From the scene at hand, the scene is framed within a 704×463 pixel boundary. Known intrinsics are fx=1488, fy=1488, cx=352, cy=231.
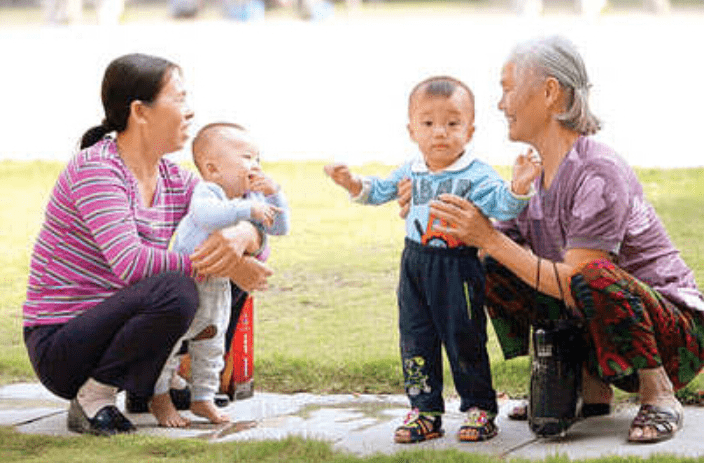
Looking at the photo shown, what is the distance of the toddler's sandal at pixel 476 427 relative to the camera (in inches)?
168

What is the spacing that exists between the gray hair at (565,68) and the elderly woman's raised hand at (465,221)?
0.42m

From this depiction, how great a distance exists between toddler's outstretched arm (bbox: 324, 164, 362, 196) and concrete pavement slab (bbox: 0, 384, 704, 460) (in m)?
0.73

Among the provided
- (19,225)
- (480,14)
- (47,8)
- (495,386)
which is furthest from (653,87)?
(47,8)

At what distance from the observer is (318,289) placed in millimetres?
6750

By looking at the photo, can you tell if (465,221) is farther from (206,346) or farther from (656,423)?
(206,346)

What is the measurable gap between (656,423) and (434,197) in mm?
895

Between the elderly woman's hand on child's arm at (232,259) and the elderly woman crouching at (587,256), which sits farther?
the elderly woman's hand on child's arm at (232,259)

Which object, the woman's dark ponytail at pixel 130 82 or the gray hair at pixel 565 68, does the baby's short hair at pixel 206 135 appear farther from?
the gray hair at pixel 565 68

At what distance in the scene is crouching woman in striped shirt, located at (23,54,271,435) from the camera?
14.6ft

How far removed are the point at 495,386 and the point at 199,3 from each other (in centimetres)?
2487

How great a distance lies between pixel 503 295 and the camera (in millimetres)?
4469

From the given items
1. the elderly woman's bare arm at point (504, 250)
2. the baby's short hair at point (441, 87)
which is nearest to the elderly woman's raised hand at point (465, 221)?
the elderly woman's bare arm at point (504, 250)

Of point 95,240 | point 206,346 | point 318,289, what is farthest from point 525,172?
Answer: point 318,289

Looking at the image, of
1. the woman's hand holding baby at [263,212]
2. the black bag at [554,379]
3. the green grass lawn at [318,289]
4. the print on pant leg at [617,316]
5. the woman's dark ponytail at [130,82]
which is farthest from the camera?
the green grass lawn at [318,289]
